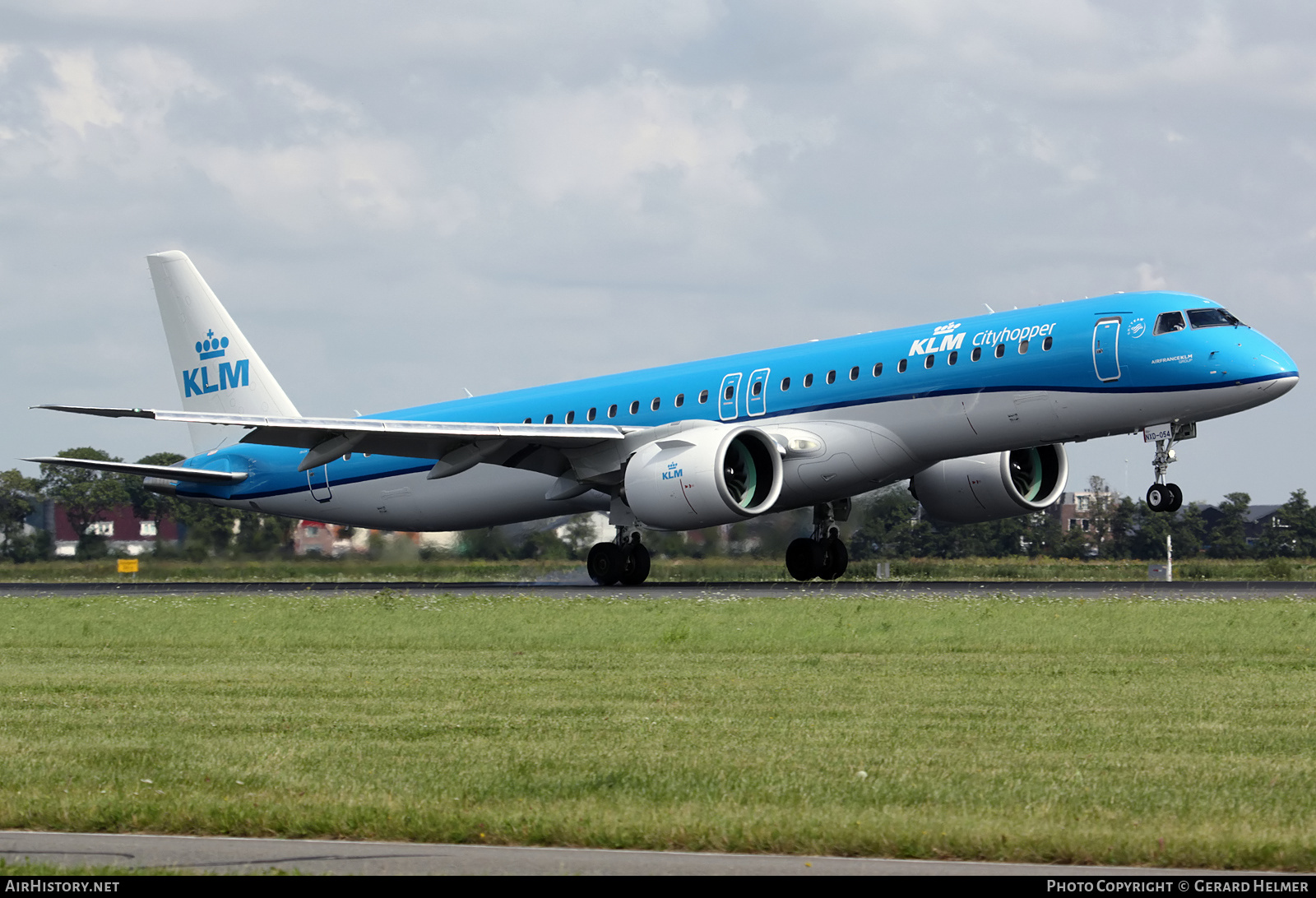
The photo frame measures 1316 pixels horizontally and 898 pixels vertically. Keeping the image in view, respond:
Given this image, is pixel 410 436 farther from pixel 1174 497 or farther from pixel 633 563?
pixel 1174 497

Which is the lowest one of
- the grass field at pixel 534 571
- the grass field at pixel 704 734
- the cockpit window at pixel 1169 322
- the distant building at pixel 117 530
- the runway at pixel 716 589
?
the grass field at pixel 704 734

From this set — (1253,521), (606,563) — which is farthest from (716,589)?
(1253,521)

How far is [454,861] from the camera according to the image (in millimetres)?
7457

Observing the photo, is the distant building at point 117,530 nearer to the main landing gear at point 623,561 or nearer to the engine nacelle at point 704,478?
the main landing gear at point 623,561

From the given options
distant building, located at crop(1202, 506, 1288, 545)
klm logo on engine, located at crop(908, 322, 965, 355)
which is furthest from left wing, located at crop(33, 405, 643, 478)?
distant building, located at crop(1202, 506, 1288, 545)

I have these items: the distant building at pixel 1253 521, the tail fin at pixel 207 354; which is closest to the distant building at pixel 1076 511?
the distant building at pixel 1253 521

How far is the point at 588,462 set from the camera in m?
33.1

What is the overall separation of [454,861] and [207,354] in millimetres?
35389

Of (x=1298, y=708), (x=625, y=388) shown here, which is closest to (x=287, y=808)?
(x=1298, y=708)

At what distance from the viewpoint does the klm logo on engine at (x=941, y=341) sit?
29438mm

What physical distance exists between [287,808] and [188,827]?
0.54m

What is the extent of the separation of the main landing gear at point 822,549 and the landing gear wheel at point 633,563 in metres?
3.72

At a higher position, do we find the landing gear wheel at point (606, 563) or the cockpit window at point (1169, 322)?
the cockpit window at point (1169, 322)

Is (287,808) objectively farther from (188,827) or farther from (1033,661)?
(1033,661)
